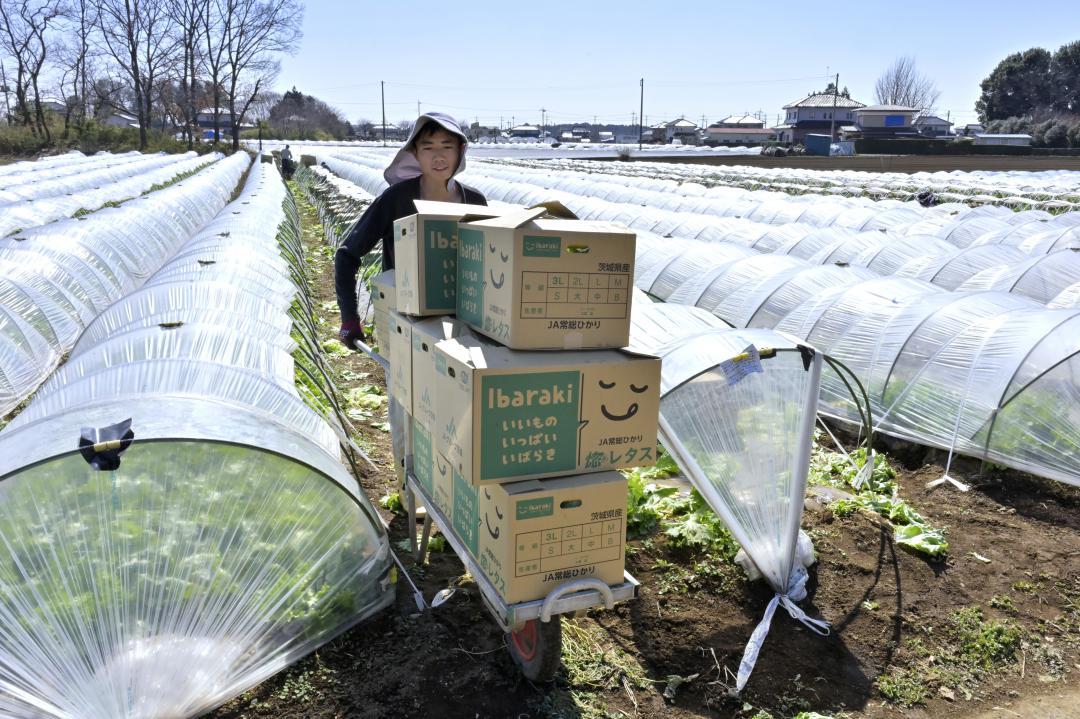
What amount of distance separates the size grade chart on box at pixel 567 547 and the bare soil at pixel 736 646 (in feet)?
2.80

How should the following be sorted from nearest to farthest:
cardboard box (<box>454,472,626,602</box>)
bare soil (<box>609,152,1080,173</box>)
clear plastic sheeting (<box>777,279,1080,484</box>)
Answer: cardboard box (<box>454,472,626,602</box>) < clear plastic sheeting (<box>777,279,1080,484</box>) < bare soil (<box>609,152,1080,173</box>)

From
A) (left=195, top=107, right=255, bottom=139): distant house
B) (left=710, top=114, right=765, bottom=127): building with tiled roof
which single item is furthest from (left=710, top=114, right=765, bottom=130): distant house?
(left=195, top=107, right=255, bottom=139): distant house

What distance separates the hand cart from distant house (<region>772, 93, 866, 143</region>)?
304 ft

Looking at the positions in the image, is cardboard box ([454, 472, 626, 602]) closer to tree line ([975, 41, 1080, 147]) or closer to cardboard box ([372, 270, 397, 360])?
cardboard box ([372, 270, 397, 360])

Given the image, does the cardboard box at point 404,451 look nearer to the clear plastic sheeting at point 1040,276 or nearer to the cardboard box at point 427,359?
the cardboard box at point 427,359

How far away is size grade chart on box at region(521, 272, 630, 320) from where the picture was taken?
117 inches

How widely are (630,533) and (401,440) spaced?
1.68m

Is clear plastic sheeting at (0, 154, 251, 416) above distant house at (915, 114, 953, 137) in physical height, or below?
below

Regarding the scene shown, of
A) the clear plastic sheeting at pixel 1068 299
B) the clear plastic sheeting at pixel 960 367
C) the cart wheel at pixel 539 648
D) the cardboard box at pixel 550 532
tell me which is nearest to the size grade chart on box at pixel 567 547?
the cardboard box at pixel 550 532

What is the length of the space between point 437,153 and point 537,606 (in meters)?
2.67

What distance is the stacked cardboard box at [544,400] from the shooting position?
2879mm

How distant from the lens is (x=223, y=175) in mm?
30734

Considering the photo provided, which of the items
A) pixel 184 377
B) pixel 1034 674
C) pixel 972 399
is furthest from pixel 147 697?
pixel 972 399

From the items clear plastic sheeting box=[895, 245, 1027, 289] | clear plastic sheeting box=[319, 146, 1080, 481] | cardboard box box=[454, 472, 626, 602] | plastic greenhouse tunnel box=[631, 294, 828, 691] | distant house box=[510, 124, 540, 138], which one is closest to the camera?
cardboard box box=[454, 472, 626, 602]
